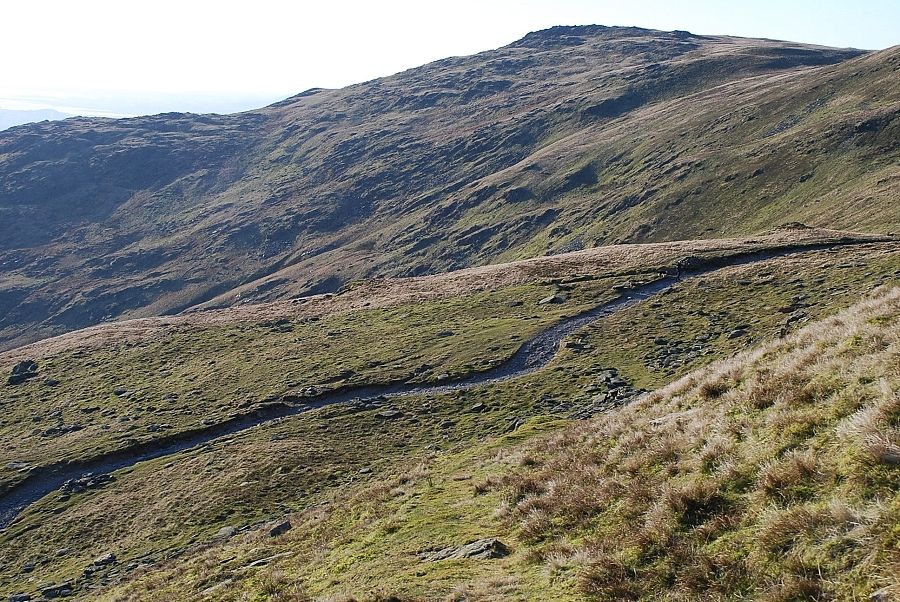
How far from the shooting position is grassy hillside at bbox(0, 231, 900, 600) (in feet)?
52.1

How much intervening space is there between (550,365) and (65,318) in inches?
6949

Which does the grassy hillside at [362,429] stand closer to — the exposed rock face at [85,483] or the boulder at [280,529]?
the exposed rock face at [85,483]

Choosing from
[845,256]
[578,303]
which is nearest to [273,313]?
[578,303]

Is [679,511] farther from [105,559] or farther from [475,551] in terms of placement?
[105,559]

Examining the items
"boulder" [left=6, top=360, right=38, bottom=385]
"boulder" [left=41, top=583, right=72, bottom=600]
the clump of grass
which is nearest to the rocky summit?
the clump of grass

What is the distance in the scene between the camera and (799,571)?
749 centimetres

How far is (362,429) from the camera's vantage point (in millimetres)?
36656

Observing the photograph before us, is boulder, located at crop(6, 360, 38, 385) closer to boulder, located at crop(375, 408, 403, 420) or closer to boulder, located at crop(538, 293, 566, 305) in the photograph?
boulder, located at crop(375, 408, 403, 420)

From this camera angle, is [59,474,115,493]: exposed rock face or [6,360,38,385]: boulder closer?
[59,474,115,493]: exposed rock face

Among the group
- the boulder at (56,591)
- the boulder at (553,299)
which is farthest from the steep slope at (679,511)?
the boulder at (553,299)

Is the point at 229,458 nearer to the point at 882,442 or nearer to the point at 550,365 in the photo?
the point at 550,365

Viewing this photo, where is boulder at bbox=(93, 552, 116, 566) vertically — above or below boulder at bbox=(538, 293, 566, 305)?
below

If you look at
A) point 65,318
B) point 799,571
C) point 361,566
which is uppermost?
point 799,571

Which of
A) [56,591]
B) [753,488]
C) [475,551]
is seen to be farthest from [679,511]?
[56,591]
